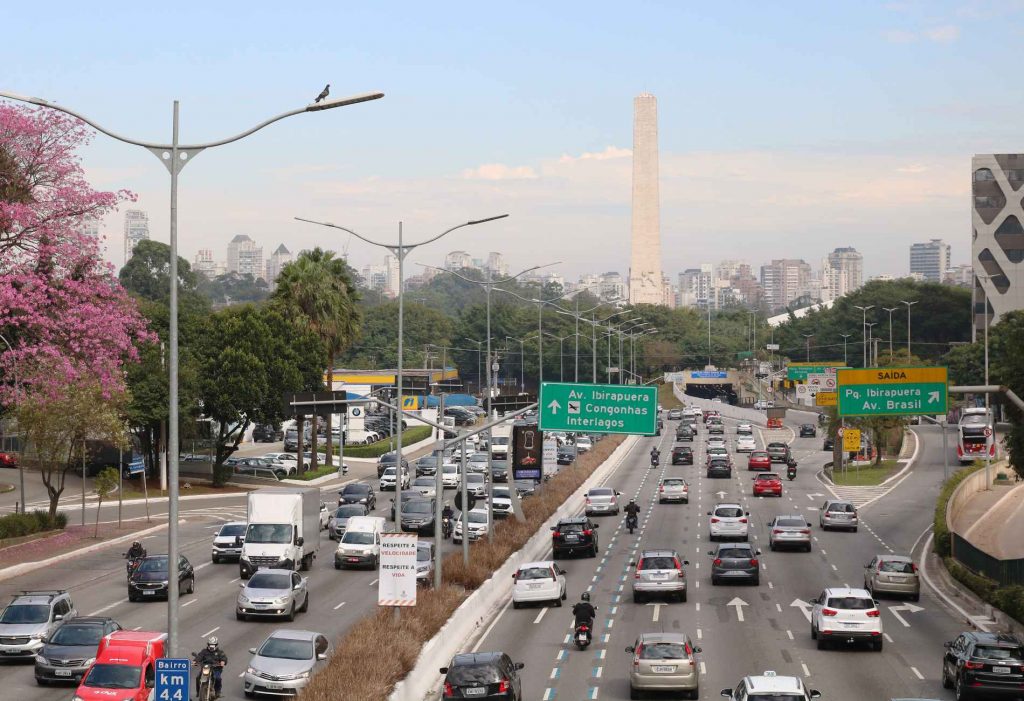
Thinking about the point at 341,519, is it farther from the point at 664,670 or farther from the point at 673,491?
the point at 664,670

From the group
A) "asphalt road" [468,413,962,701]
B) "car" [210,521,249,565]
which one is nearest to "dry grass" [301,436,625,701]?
"asphalt road" [468,413,962,701]

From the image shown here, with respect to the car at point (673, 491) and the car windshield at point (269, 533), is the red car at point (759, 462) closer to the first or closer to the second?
the car at point (673, 491)

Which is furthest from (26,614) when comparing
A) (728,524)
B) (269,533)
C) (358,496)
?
(358,496)

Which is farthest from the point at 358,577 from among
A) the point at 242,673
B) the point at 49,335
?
the point at 242,673

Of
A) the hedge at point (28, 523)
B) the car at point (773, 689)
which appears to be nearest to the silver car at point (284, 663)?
the car at point (773, 689)

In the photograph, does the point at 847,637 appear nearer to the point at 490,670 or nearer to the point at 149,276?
the point at 490,670
